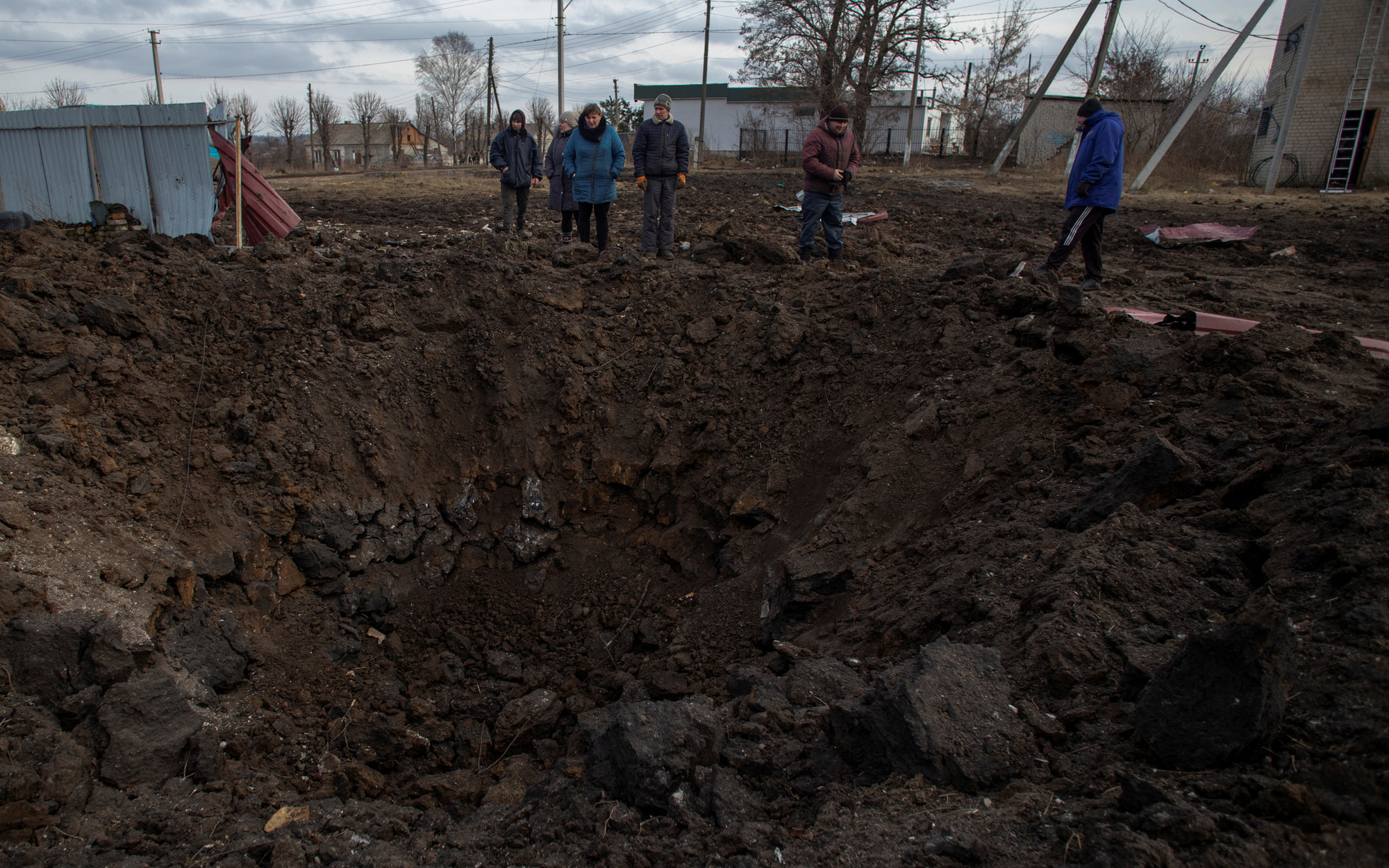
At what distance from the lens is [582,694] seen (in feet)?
12.8

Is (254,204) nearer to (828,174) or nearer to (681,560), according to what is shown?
(828,174)

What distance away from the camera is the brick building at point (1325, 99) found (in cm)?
1708

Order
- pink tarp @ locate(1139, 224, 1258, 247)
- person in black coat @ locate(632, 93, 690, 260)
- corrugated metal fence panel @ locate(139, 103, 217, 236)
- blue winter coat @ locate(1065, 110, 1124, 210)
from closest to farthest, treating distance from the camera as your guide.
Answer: blue winter coat @ locate(1065, 110, 1124, 210) < person in black coat @ locate(632, 93, 690, 260) < corrugated metal fence panel @ locate(139, 103, 217, 236) < pink tarp @ locate(1139, 224, 1258, 247)

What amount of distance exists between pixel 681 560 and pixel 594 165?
4.39 meters

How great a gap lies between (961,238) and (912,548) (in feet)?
23.2

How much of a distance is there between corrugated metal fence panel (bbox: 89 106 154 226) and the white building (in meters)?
23.3

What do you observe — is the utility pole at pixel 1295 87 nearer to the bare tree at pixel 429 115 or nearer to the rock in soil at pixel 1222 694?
the rock in soil at pixel 1222 694

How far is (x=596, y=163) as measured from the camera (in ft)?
23.9

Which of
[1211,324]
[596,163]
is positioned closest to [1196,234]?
[1211,324]

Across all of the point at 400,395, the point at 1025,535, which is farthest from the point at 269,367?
the point at 1025,535

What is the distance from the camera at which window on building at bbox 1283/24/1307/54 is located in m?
18.7

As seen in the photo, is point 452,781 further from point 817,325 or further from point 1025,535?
point 817,325

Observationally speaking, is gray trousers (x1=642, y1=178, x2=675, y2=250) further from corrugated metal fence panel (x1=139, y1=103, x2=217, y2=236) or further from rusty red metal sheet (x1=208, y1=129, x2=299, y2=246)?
corrugated metal fence panel (x1=139, y1=103, x2=217, y2=236)

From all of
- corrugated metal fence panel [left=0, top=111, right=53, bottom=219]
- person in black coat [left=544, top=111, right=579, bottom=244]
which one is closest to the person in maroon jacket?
person in black coat [left=544, top=111, right=579, bottom=244]
